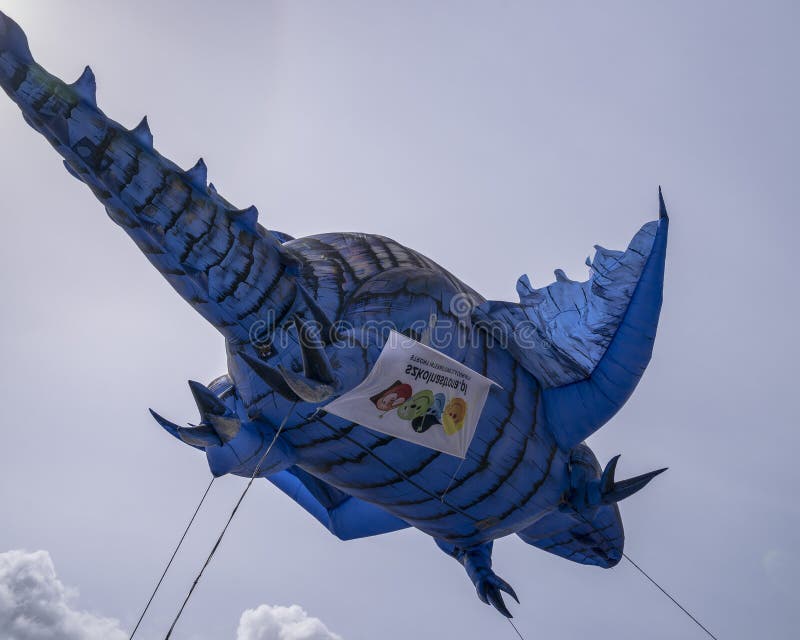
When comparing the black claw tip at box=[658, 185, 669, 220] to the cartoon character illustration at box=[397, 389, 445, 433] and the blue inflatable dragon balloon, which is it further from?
the cartoon character illustration at box=[397, 389, 445, 433]

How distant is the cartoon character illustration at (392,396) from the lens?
491 cm

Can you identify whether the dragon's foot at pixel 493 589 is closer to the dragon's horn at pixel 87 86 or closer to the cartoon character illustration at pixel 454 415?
the cartoon character illustration at pixel 454 415

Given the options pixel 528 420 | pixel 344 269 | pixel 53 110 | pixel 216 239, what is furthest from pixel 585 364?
pixel 53 110

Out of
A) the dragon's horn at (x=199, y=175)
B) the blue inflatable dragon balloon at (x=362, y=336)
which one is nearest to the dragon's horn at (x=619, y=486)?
the blue inflatable dragon balloon at (x=362, y=336)

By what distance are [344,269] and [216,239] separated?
3.32ft

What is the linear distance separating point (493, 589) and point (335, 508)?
1707 millimetres

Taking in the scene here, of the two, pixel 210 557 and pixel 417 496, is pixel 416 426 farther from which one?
pixel 210 557

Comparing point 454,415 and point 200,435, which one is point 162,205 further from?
→ point 454,415

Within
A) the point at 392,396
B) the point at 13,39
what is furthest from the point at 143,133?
the point at 392,396

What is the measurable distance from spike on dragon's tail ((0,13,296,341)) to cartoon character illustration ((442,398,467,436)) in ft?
4.28

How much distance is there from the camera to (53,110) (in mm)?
4477

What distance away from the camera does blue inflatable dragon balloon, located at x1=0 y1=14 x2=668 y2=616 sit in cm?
467

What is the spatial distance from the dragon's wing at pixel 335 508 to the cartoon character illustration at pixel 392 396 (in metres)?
2.77

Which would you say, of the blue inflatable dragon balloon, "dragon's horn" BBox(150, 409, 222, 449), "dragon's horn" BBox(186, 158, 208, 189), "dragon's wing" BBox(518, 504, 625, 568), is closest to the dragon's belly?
the blue inflatable dragon balloon
